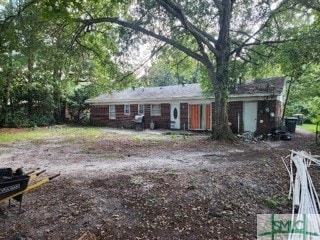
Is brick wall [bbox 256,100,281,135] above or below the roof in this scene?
below

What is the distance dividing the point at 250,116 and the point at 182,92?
5.82 m

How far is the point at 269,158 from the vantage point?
8.80m

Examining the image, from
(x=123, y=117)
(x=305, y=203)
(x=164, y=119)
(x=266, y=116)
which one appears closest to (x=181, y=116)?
(x=164, y=119)

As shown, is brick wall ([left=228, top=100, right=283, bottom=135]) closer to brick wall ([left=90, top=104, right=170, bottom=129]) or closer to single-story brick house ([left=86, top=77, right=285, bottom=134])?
single-story brick house ([left=86, top=77, right=285, bottom=134])

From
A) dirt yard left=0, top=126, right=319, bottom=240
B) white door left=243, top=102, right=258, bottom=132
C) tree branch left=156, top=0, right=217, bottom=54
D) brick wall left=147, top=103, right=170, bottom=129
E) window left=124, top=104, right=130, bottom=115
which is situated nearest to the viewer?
dirt yard left=0, top=126, right=319, bottom=240

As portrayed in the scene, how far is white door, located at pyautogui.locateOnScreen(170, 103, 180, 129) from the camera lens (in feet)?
65.3

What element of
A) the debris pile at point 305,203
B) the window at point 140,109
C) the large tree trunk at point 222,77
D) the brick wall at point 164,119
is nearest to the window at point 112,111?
the window at point 140,109

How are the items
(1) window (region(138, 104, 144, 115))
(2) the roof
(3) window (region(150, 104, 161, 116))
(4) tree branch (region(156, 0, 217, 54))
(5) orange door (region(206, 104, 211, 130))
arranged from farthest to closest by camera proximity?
Answer: (1) window (region(138, 104, 144, 115)) → (3) window (region(150, 104, 161, 116)) → (5) orange door (region(206, 104, 211, 130)) → (2) the roof → (4) tree branch (region(156, 0, 217, 54))

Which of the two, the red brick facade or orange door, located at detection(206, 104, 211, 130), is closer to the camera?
the red brick facade

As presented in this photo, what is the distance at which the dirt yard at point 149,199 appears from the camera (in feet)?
13.0

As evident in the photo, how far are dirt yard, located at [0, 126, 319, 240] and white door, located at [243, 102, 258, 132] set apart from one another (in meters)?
7.93

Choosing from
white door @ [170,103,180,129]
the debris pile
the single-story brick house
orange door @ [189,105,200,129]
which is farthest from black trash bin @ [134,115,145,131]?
the debris pile

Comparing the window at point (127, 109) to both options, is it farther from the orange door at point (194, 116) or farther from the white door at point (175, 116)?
the orange door at point (194, 116)

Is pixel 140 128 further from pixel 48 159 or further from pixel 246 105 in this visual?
pixel 48 159
